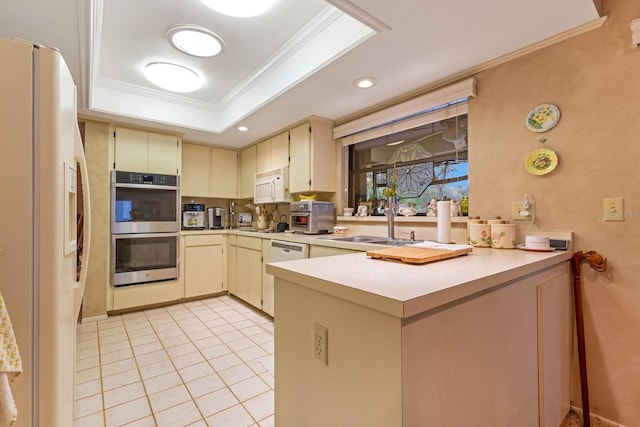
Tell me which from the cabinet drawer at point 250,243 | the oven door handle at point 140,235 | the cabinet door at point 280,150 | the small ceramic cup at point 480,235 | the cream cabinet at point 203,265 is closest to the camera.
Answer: the small ceramic cup at point 480,235

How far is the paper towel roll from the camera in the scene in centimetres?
194

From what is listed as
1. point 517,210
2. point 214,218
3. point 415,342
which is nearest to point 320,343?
point 415,342

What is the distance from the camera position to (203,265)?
3.87 m

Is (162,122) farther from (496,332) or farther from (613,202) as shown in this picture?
(613,202)

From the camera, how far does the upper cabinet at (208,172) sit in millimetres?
4051

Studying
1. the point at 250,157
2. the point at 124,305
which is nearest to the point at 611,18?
the point at 250,157

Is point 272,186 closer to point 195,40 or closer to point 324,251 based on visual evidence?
point 324,251

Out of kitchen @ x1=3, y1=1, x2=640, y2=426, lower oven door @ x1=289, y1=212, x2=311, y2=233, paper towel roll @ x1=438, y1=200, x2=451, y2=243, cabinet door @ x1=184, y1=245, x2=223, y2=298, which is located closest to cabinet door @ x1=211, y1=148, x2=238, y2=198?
cabinet door @ x1=184, y1=245, x2=223, y2=298

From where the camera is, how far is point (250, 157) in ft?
13.9

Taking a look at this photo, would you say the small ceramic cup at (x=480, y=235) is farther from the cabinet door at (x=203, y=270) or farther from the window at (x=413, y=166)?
the cabinet door at (x=203, y=270)

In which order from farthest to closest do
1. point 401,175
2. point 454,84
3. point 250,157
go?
point 250,157 < point 401,175 < point 454,84

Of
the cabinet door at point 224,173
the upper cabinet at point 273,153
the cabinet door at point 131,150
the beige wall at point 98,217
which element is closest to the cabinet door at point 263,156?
the upper cabinet at point 273,153

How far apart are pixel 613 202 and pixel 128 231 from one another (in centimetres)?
412

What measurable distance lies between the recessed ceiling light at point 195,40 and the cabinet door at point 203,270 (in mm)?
2368
